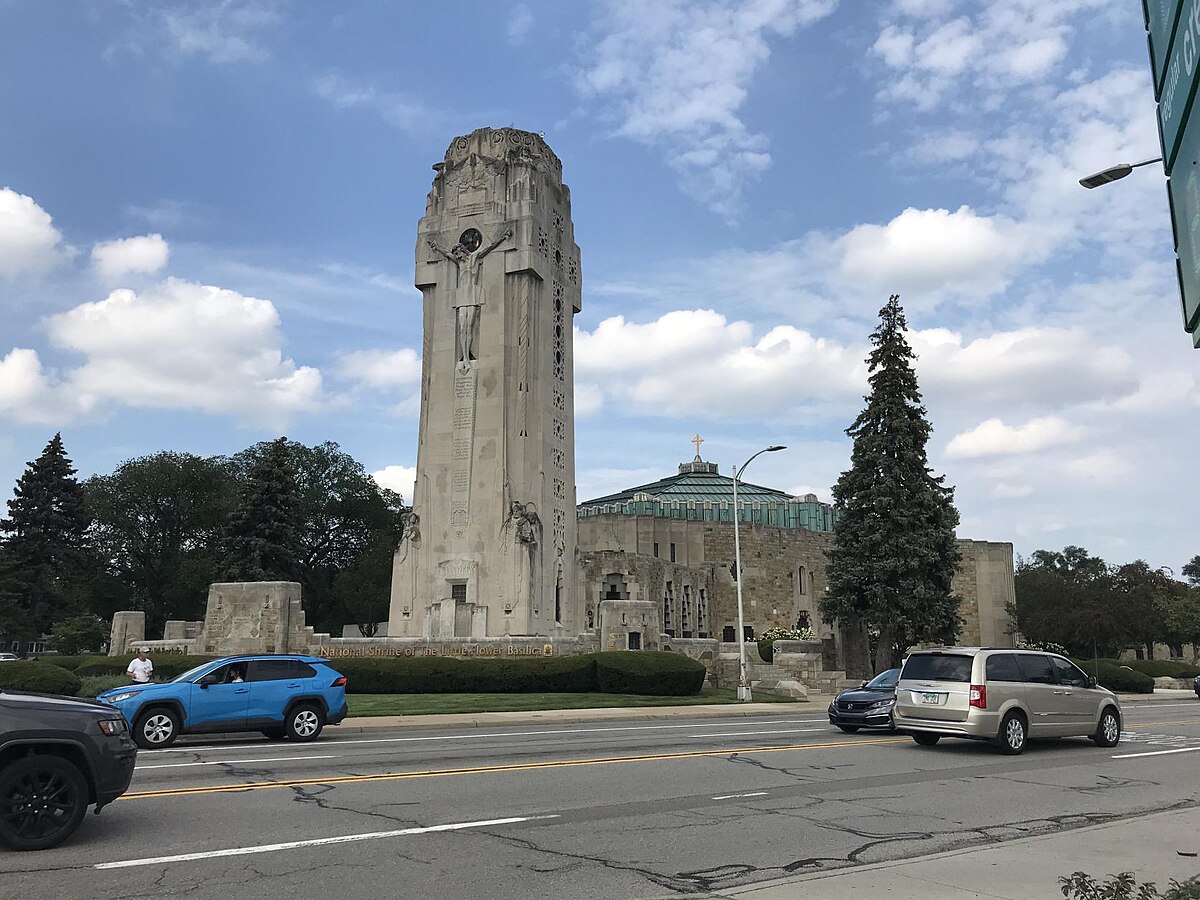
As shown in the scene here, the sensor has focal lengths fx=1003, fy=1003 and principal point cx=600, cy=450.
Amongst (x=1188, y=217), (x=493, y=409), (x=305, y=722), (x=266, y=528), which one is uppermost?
(x=493, y=409)

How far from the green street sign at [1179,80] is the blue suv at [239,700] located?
16229mm

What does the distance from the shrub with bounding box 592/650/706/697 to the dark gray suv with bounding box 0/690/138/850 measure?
77.7 ft

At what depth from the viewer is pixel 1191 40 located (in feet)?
19.1

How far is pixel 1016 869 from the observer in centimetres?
778

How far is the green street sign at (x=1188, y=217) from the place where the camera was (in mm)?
5902

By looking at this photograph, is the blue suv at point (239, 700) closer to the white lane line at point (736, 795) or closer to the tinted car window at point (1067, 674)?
the white lane line at point (736, 795)

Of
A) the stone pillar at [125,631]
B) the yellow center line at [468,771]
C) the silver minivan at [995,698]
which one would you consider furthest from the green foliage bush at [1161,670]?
the stone pillar at [125,631]

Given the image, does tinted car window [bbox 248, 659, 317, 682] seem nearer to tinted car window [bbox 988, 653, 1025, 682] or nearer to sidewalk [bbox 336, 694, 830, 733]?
sidewalk [bbox 336, 694, 830, 733]

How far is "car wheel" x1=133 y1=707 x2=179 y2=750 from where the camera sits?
16766 millimetres

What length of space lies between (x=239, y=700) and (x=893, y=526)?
34806mm

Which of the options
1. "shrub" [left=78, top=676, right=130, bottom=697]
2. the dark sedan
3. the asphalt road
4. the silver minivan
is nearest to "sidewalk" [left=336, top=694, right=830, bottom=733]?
the asphalt road

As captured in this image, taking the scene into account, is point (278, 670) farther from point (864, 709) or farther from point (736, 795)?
point (864, 709)

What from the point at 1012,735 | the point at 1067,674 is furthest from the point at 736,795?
the point at 1067,674

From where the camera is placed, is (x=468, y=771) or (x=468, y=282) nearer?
(x=468, y=771)
